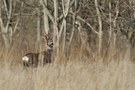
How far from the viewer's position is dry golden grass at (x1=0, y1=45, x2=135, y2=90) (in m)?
6.66

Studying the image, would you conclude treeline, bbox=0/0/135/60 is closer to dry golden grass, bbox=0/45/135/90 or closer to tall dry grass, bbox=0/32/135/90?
tall dry grass, bbox=0/32/135/90

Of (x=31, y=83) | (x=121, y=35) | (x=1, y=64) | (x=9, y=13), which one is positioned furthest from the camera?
(x=121, y=35)

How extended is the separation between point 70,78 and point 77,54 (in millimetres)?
3315

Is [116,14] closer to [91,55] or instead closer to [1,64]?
→ [91,55]

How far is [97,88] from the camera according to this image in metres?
6.61

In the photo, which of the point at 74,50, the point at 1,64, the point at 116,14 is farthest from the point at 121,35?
the point at 1,64

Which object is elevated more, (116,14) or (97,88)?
(116,14)

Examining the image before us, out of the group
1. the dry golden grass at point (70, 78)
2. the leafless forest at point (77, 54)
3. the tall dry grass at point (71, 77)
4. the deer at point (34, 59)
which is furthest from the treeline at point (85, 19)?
the dry golden grass at point (70, 78)

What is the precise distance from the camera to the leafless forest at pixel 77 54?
688 cm

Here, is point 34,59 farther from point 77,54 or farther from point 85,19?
point 85,19

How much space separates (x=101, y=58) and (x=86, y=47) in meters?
2.37

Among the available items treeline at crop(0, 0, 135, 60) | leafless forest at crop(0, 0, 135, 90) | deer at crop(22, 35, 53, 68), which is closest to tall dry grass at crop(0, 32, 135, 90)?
leafless forest at crop(0, 0, 135, 90)

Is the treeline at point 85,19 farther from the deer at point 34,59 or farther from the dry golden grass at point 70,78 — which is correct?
the dry golden grass at point 70,78

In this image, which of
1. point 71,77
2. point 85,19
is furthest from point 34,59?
point 85,19
